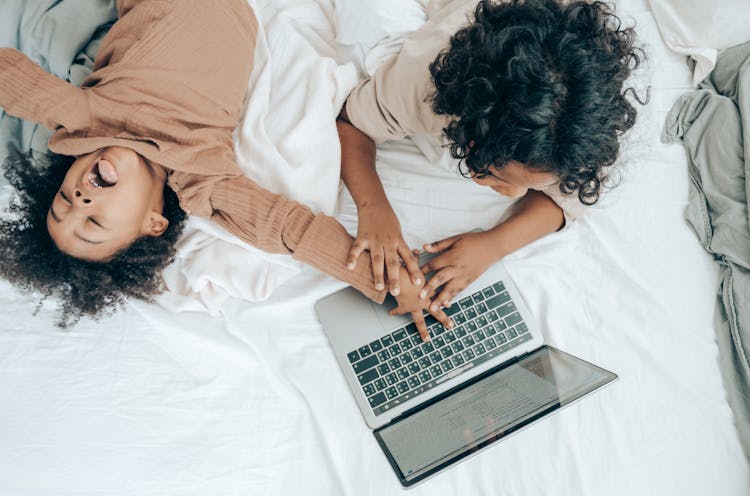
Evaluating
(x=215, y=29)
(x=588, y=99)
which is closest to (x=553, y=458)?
(x=588, y=99)

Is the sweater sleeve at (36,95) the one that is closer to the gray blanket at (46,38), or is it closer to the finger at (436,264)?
the gray blanket at (46,38)

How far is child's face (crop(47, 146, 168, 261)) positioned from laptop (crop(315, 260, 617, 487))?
0.32m

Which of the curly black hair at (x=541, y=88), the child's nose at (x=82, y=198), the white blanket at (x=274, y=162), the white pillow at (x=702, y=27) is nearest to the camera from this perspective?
the curly black hair at (x=541, y=88)

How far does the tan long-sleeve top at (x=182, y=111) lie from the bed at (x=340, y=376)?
72 mm

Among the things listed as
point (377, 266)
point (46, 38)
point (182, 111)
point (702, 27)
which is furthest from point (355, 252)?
point (702, 27)

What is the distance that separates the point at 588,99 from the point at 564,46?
0.23 feet

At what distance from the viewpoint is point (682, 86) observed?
965mm

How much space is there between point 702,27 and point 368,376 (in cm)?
88

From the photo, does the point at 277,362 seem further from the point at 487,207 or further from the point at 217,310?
the point at 487,207

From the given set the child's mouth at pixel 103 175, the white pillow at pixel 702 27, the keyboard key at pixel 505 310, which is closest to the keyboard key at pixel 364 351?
the keyboard key at pixel 505 310

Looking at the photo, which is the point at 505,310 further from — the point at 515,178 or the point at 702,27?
the point at 702,27

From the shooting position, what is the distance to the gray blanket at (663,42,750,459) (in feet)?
2.68

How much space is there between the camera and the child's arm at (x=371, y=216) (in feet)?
2.57

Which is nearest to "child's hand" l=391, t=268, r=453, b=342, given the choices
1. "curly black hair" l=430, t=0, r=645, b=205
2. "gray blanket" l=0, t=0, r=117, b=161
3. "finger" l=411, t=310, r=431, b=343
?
"finger" l=411, t=310, r=431, b=343
